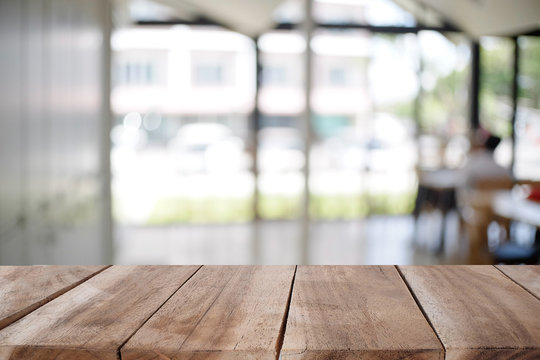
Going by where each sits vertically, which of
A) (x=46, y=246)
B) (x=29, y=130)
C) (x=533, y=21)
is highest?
(x=533, y=21)

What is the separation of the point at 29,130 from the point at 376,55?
13.1ft

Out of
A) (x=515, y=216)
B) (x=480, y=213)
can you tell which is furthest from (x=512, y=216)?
(x=480, y=213)

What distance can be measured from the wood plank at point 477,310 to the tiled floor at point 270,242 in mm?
5082

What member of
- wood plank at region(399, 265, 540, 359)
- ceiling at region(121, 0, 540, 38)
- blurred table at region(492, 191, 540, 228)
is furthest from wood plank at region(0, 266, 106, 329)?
ceiling at region(121, 0, 540, 38)

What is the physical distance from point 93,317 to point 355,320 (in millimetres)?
391

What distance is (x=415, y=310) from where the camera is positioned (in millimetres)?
921

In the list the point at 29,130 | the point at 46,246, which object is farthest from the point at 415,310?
the point at 46,246

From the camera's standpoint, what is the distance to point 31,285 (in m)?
1.08

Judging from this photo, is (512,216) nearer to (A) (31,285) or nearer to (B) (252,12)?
(A) (31,285)

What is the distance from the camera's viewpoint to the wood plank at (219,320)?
2.56 ft

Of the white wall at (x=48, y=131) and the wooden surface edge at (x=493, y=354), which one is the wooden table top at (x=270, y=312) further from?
the white wall at (x=48, y=131)

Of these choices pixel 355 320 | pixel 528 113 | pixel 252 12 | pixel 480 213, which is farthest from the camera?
pixel 528 113

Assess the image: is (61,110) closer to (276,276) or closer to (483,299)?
(276,276)

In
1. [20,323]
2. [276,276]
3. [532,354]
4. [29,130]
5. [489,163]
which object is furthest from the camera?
[489,163]
